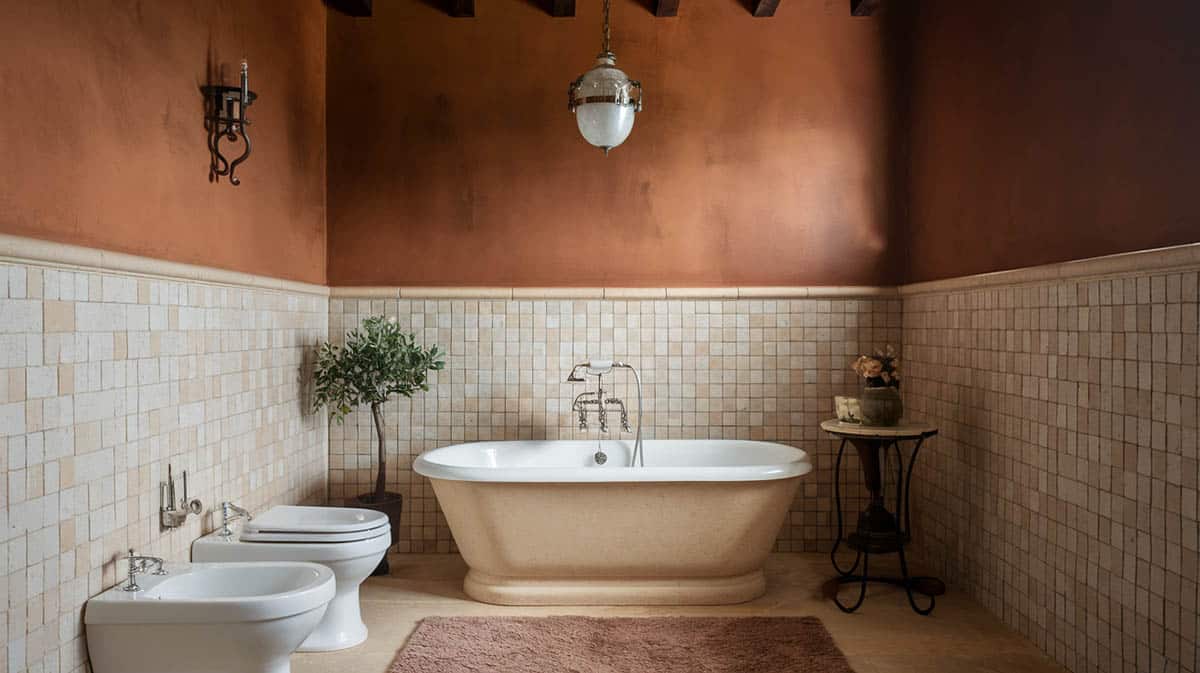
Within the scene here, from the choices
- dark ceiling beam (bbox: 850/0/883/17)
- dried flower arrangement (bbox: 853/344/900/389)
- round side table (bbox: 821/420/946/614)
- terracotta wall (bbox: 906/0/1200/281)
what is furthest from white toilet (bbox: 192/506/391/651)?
dark ceiling beam (bbox: 850/0/883/17)

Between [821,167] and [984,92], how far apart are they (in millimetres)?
1057

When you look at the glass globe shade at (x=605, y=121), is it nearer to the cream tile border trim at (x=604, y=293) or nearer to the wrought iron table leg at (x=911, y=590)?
the cream tile border trim at (x=604, y=293)

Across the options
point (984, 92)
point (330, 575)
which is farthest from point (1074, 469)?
point (330, 575)

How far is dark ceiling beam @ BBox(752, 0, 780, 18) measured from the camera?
4.65 m

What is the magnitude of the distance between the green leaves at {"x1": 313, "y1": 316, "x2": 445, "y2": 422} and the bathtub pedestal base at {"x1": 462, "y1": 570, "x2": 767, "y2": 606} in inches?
42.2

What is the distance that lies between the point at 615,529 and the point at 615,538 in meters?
0.05

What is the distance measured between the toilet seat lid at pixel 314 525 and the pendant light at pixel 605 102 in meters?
1.93

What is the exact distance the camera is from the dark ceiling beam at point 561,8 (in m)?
4.71

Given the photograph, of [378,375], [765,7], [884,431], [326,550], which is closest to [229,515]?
[326,550]

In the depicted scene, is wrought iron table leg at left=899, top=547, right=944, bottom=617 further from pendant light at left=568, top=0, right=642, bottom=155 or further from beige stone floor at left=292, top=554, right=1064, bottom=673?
pendant light at left=568, top=0, right=642, bottom=155

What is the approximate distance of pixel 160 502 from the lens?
2996 millimetres

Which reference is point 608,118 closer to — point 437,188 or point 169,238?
point 437,188

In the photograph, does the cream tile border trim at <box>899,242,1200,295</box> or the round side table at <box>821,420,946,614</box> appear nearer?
the cream tile border trim at <box>899,242,1200,295</box>

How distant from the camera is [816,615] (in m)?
3.78
